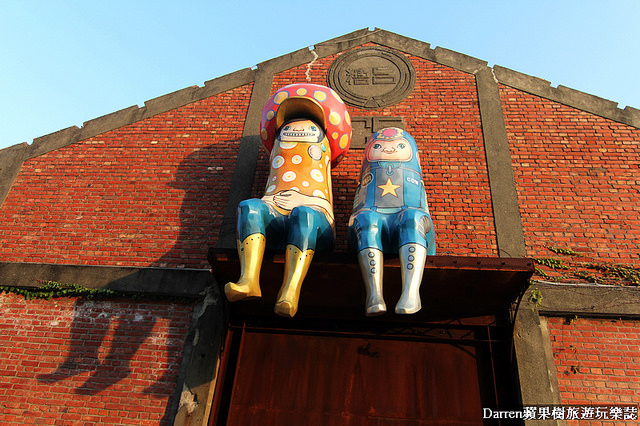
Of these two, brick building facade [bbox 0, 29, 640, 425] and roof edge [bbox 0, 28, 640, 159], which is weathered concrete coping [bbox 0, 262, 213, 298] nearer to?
brick building facade [bbox 0, 29, 640, 425]

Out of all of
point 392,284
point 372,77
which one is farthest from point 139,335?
point 372,77

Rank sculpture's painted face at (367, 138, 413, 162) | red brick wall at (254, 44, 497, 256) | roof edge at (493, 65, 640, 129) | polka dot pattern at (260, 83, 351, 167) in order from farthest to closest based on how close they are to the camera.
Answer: roof edge at (493, 65, 640, 129) < red brick wall at (254, 44, 497, 256) < polka dot pattern at (260, 83, 351, 167) < sculpture's painted face at (367, 138, 413, 162)

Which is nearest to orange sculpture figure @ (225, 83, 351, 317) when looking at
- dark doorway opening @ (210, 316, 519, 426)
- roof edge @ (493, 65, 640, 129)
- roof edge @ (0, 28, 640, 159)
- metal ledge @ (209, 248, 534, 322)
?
metal ledge @ (209, 248, 534, 322)

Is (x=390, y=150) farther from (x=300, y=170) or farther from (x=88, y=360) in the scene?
(x=88, y=360)

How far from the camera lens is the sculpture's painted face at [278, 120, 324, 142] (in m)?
5.12

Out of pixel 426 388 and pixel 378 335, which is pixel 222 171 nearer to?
pixel 378 335

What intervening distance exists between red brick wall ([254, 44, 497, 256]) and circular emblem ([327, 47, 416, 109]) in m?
0.14

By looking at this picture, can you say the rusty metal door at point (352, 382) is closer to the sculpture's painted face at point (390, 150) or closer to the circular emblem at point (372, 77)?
the sculpture's painted face at point (390, 150)

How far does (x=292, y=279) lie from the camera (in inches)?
150

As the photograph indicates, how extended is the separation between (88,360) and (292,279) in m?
2.87

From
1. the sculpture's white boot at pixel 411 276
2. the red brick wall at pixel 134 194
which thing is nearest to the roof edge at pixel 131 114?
the red brick wall at pixel 134 194

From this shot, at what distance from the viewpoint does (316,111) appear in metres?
5.31

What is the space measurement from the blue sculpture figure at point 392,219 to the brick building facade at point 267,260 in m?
0.35

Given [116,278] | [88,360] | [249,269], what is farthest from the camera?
[116,278]
